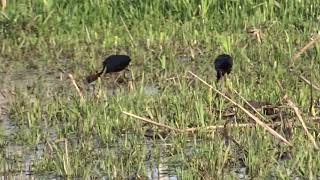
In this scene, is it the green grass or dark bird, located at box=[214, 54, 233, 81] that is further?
dark bird, located at box=[214, 54, 233, 81]

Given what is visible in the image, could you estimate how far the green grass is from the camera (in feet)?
13.7

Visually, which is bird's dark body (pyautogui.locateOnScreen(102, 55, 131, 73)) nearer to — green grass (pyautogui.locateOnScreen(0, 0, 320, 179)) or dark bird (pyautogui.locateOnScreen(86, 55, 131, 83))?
dark bird (pyautogui.locateOnScreen(86, 55, 131, 83))

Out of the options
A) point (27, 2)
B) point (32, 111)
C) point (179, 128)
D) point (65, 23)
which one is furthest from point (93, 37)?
point (179, 128)

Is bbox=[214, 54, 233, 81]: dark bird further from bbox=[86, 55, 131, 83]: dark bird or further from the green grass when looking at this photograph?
bbox=[86, 55, 131, 83]: dark bird

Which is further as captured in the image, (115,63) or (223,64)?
(115,63)

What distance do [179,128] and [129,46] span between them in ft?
7.86

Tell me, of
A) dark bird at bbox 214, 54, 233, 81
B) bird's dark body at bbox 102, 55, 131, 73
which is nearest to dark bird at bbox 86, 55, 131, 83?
bird's dark body at bbox 102, 55, 131, 73

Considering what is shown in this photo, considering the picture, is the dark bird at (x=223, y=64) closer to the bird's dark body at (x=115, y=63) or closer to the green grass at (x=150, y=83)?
the green grass at (x=150, y=83)

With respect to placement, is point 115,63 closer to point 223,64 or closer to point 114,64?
point 114,64

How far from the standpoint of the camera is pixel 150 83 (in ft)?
19.7

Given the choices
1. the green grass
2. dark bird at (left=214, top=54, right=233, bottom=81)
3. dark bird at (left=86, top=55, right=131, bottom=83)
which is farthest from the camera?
dark bird at (left=86, top=55, right=131, bottom=83)

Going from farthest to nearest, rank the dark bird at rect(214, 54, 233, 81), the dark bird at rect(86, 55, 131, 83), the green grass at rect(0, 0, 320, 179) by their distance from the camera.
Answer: the dark bird at rect(86, 55, 131, 83)
the dark bird at rect(214, 54, 233, 81)
the green grass at rect(0, 0, 320, 179)

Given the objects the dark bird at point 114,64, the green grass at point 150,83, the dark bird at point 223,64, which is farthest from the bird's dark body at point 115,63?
the dark bird at point 223,64

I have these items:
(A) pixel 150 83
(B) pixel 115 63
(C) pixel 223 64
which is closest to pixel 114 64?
(B) pixel 115 63
